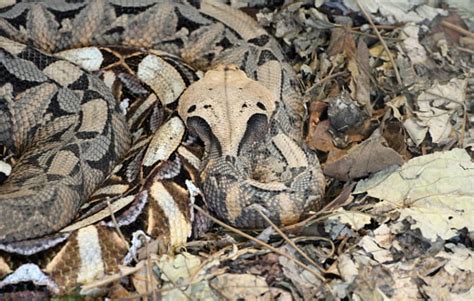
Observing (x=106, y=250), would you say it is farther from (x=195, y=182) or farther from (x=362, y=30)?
(x=362, y=30)

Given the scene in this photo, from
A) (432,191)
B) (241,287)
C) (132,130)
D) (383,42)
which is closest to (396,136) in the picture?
(432,191)

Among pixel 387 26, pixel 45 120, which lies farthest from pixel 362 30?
pixel 45 120

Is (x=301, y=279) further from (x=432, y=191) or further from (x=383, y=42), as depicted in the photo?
(x=383, y=42)

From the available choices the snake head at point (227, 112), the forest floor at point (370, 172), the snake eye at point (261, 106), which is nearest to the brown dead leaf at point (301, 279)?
the forest floor at point (370, 172)

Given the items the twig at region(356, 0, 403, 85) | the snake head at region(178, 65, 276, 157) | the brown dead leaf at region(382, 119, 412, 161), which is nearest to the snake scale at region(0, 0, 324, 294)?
the snake head at region(178, 65, 276, 157)

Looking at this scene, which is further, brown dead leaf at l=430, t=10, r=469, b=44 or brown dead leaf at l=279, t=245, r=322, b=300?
brown dead leaf at l=430, t=10, r=469, b=44

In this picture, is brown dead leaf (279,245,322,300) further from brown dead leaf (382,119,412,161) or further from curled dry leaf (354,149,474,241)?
brown dead leaf (382,119,412,161)
